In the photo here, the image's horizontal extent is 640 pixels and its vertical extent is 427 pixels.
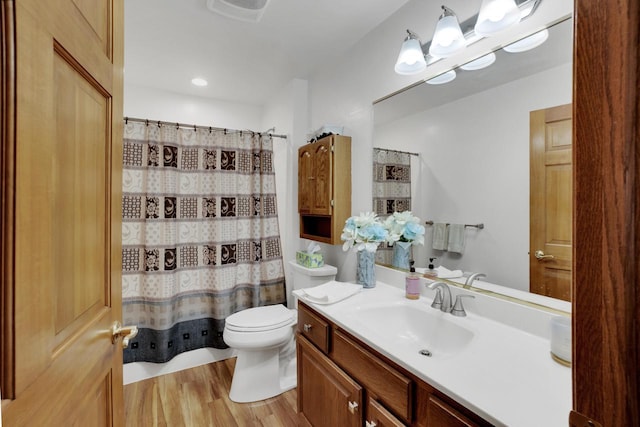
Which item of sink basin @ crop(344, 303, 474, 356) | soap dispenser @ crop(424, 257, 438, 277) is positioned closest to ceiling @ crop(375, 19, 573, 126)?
soap dispenser @ crop(424, 257, 438, 277)

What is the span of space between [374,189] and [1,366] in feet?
5.43

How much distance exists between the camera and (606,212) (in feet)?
1.25

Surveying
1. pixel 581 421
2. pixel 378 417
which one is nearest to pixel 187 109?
pixel 378 417

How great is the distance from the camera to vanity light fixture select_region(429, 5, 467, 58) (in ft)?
4.24

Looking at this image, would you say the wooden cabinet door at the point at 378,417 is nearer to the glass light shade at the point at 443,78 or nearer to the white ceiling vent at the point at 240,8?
the glass light shade at the point at 443,78

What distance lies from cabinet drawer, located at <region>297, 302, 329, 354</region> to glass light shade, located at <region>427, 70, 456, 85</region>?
128cm

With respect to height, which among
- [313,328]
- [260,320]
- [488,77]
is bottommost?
[260,320]

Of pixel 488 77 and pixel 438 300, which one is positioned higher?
pixel 488 77

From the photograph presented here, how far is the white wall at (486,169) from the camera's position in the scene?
44.7 inches

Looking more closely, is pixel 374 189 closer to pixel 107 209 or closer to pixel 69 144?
pixel 107 209

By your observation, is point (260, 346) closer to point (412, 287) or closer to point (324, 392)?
point (324, 392)

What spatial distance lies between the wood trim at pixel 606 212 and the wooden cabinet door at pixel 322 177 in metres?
1.59

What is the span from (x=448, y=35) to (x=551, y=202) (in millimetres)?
835

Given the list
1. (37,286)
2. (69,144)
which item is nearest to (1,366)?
(37,286)
